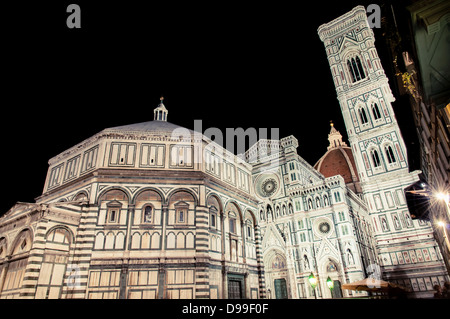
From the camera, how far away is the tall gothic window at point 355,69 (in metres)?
44.3

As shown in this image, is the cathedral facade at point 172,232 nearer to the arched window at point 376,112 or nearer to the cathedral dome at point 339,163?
the arched window at point 376,112

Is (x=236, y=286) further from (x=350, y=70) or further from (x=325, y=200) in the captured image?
(x=350, y=70)

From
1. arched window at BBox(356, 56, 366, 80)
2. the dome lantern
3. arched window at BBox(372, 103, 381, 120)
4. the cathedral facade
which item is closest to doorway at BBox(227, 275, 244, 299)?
the cathedral facade

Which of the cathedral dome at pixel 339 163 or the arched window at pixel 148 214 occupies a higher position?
the cathedral dome at pixel 339 163

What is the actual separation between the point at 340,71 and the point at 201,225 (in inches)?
1547

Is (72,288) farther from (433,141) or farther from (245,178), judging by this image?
(433,141)

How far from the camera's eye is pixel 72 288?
14.9 meters

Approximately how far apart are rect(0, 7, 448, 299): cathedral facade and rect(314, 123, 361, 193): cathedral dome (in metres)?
27.0

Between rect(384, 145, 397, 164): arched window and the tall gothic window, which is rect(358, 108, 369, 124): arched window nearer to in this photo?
rect(384, 145, 397, 164): arched window

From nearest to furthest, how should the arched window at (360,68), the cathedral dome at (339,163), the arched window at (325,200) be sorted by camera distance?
the arched window at (325,200)
the arched window at (360,68)
the cathedral dome at (339,163)

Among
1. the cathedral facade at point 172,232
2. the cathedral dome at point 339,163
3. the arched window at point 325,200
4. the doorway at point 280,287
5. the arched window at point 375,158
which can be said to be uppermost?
the cathedral dome at point 339,163

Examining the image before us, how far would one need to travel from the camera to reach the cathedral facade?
15.7 metres

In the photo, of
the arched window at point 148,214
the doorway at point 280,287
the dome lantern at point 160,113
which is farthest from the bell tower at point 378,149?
the arched window at point 148,214
